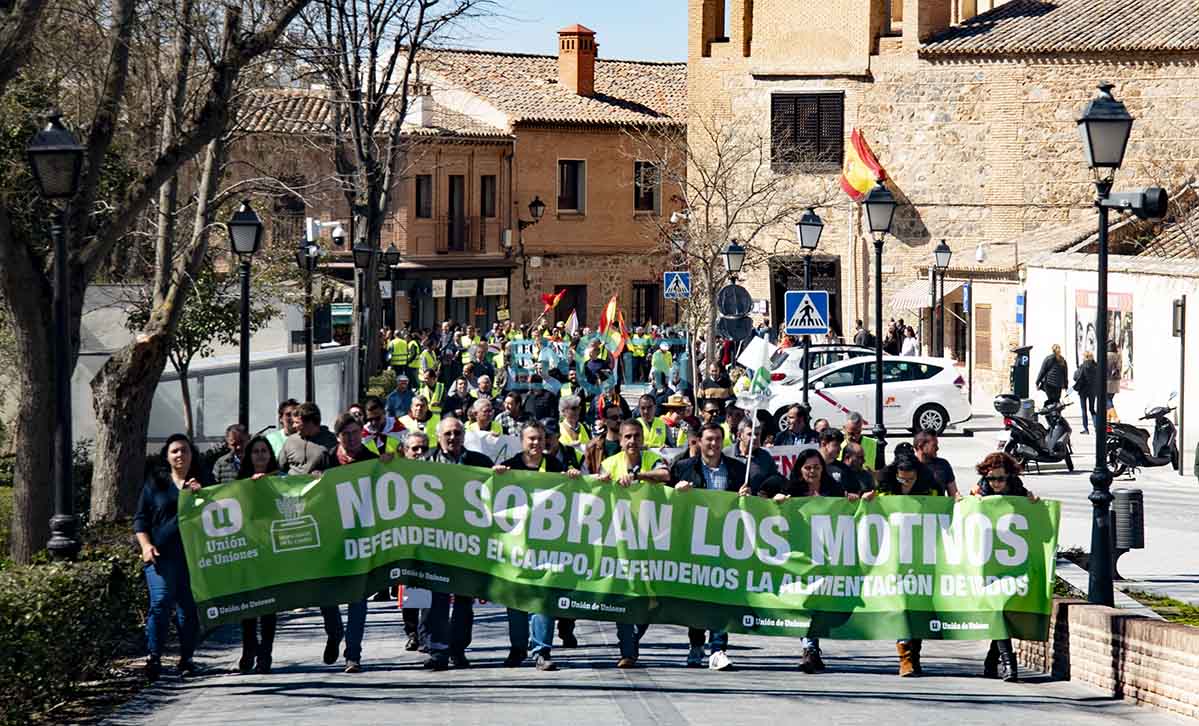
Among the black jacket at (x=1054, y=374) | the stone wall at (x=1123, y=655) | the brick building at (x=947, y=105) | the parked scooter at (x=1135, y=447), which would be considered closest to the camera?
the stone wall at (x=1123, y=655)

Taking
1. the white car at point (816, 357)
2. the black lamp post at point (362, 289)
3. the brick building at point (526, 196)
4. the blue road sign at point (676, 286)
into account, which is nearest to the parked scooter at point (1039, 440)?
the white car at point (816, 357)

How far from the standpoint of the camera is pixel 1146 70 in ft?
161

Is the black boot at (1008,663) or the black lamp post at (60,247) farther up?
the black lamp post at (60,247)

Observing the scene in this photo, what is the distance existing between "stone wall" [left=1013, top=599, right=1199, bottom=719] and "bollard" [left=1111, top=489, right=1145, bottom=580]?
Answer: 2.84 m

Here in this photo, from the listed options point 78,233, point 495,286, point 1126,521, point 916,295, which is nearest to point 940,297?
point 916,295

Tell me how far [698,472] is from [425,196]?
50.5 metres

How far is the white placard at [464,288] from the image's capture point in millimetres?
62969

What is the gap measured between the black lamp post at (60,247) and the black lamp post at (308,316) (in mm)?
13795

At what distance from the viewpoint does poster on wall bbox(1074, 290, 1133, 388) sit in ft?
107

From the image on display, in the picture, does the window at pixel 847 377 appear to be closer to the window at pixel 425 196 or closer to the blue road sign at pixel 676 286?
the blue road sign at pixel 676 286

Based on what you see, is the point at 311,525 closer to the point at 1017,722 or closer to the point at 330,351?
the point at 1017,722

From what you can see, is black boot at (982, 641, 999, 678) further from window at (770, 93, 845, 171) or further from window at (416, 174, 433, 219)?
window at (416, 174, 433, 219)

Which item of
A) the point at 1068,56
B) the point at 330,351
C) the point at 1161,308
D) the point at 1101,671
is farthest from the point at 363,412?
the point at 1068,56

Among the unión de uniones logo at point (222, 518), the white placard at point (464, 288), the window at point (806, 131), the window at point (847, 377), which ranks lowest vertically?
the unión de uniones logo at point (222, 518)
